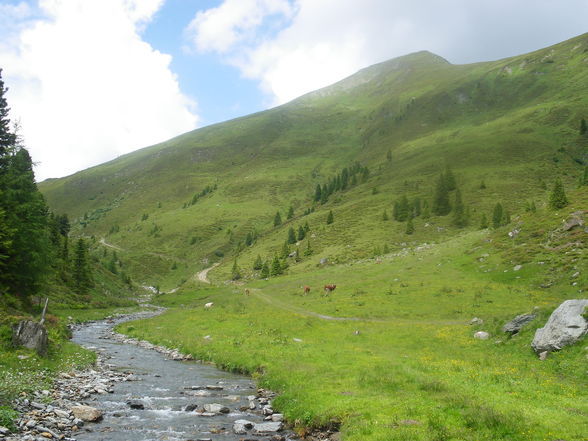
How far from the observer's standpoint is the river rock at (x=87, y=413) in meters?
16.6

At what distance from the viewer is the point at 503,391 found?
16.9 meters

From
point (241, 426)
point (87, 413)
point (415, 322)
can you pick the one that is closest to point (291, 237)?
point (415, 322)

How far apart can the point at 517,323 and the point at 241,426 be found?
22.3 m

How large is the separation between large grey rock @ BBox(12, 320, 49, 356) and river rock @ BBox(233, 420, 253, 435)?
1393cm

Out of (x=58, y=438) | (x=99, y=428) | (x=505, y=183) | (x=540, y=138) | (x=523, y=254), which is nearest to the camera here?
(x=58, y=438)

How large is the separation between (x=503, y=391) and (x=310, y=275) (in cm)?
6346

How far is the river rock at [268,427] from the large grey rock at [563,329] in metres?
17.1

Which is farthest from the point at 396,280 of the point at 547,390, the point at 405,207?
the point at 405,207

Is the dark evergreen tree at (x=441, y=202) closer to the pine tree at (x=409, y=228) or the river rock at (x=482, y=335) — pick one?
the pine tree at (x=409, y=228)

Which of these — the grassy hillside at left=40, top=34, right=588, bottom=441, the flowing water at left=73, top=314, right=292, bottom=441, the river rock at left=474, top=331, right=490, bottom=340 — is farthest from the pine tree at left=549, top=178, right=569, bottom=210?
the flowing water at left=73, top=314, right=292, bottom=441

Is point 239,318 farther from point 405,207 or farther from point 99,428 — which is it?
point 405,207

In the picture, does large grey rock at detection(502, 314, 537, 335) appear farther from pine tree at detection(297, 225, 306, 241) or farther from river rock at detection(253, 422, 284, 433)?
pine tree at detection(297, 225, 306, 241)

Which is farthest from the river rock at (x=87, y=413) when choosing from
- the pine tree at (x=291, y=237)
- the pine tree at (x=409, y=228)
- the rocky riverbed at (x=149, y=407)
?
the pine tree at (x=291, y=237)

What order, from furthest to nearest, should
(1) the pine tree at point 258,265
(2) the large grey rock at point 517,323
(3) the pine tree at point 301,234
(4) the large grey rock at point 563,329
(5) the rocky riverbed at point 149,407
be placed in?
(3) the pine tree at point 301,234
(1) the pine tree at point 258,265
(2) the large grey rock at point 517,323
(4) the large grey rock at point 563,329
(5) the rocky riverbed at point 149,407
